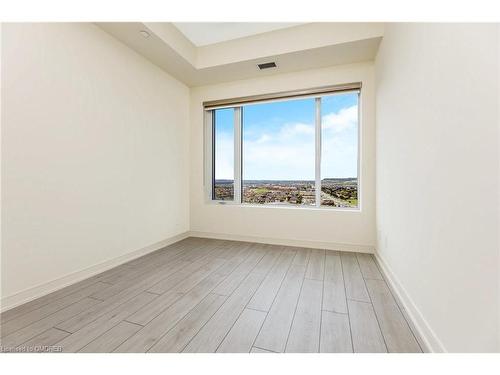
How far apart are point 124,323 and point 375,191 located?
107 inches

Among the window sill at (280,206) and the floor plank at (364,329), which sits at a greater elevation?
the window sill at (280,206)

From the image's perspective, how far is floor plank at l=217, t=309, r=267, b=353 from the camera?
3.67 feet

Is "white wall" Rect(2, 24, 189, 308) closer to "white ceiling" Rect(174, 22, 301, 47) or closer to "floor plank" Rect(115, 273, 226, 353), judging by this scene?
"white ceiling" Rect(174, 22, 301, 47)

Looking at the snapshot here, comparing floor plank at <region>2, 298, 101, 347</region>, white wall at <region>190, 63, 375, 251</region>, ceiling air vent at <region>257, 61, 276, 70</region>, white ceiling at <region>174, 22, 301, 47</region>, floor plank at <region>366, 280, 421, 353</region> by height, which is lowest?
floor plank at <region>2, 298, 101, 347</region>

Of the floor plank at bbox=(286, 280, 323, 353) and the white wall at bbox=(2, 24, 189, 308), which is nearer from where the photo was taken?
the floor plank at bbox=(286, 280, 323, 353)

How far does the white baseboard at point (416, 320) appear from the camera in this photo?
1.08 metres

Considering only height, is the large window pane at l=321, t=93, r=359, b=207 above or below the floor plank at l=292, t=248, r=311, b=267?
above

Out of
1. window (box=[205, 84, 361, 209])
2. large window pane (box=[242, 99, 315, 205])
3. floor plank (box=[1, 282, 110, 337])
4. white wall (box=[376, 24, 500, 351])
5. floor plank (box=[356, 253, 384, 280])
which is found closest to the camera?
white wall (box=[376, 24, 500, 351])

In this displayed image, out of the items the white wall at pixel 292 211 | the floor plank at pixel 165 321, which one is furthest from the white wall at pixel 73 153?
the floor plank at pixel 165 321

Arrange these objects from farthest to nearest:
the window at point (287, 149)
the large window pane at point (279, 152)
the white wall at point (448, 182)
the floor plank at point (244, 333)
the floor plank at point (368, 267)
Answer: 1. the large window pane at point (279, 152)
2. the window at point (287, 149)
3. the floor plank at point (368, 267)
4. the floor plank at point (244, 333)
5. the white wall at point (448, 182)

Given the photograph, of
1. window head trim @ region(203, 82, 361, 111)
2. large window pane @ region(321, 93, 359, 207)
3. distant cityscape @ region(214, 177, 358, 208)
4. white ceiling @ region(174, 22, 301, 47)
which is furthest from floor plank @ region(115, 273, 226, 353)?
white ceiling @ region(174, 22, 301, 47)

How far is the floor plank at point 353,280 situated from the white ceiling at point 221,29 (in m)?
2.75

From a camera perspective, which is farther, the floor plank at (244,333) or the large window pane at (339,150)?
the large window pane at (339,150)

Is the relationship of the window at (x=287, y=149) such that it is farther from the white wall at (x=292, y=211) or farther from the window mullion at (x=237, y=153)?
the white wall at (x=292, y=211)
